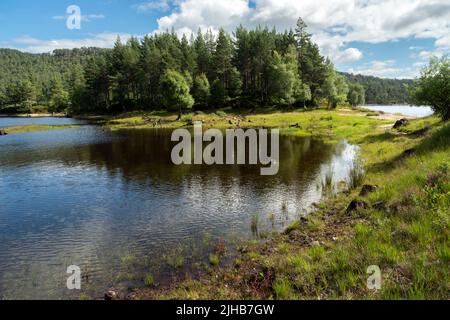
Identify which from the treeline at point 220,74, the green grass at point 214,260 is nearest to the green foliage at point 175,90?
the treeline at point 220,74

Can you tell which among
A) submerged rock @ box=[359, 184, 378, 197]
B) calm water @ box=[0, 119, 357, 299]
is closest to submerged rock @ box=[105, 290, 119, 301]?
calm water @ box=[0, 119, 357, 299]

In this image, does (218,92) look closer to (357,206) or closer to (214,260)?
(357,206)

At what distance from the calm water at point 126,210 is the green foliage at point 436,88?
407 inches

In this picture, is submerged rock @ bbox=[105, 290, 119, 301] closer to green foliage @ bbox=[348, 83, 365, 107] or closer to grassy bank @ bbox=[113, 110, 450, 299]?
grassy bank @ bbox=[113, 110, 450, 299]

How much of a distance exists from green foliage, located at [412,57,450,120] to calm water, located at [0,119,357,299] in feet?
33.9

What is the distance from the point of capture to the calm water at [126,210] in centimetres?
1465

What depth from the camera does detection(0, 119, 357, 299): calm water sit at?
14.6 m

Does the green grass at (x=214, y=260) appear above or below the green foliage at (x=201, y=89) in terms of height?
below

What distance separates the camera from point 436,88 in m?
35.6

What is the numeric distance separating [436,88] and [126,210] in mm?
35471

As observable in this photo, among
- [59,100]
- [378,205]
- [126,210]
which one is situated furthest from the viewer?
[59,100]

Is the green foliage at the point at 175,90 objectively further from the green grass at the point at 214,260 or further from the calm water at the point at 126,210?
the green grass at the point at 214,260

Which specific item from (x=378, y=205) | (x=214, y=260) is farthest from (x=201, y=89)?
(x=214, y=260)
